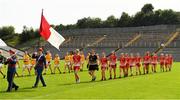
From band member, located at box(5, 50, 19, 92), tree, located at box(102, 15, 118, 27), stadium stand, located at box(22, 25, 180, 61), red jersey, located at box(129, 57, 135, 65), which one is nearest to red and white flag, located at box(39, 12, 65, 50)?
band member, located at box(5, 50, 19, 92)

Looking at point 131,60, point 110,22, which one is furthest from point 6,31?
point 131,60

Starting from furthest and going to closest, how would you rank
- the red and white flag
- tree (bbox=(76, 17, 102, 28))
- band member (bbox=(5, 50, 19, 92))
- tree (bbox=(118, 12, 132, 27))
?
tree (bbox=(76, 17, 102, 28))
tree (bbox=(118, 12, 132, 27))
the red and white flag
band member (bbox=(5, 50, 19, 92))

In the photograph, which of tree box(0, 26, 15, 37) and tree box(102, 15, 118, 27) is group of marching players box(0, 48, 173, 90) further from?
tree box(0, 26, 15, 37)

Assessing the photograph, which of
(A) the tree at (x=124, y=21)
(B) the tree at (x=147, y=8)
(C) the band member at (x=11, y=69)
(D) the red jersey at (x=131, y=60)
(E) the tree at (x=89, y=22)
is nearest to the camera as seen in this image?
(C) the band member at (x=11, y=69)

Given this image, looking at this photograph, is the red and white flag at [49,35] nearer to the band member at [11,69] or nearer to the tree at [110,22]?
the band member at [11,69]

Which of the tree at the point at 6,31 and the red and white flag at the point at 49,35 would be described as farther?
the tree at the point at 6,31

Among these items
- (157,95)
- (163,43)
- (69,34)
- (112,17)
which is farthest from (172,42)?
(157,95)

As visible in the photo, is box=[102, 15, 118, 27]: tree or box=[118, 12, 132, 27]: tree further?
box=[102, 15, 118, 27]: tree

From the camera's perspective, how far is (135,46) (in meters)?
89.4

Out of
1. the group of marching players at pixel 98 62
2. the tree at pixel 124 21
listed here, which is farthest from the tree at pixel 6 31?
the group of marching players at pixel 98 62

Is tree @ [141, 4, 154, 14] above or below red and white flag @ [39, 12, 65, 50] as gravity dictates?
above

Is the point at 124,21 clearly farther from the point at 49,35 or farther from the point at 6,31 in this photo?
Answer: the point at 49,35

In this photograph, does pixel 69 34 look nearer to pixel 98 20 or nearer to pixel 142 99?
pixel 98 20

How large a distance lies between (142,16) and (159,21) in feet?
16.8
